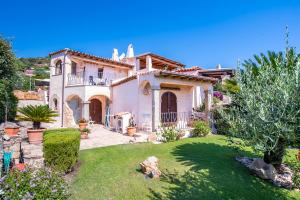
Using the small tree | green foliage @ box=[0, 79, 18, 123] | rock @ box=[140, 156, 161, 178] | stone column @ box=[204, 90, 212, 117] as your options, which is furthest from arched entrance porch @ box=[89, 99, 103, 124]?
the small tree

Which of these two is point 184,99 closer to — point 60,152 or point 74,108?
point 74,108

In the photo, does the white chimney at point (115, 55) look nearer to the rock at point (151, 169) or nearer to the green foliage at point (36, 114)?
the green foliage at point (36, 114)

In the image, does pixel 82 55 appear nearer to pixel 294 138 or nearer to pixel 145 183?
pixel 145 183

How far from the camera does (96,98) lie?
2098 cm

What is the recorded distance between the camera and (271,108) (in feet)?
21.5

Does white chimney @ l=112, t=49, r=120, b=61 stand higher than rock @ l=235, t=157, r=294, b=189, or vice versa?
white chimney @ l=112, t=49, r=120, b=61

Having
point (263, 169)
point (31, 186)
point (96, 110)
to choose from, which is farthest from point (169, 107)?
point (31, 186)

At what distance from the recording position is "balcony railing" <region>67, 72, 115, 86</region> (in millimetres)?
19344

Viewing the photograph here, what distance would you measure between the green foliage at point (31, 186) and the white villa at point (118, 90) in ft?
32.3

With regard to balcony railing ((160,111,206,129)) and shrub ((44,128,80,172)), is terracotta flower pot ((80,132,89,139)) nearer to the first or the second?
shrub ((44,128,80,172))

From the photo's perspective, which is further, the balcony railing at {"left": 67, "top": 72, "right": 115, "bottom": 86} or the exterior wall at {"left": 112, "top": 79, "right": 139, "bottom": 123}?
the balcony railing at {"left": 67, "top": 72, "right": 115, "bottom": 86}

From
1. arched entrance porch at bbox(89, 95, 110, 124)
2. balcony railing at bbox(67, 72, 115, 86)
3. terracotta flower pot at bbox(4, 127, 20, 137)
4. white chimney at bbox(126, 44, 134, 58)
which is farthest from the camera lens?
white chimney at bbox(126, 44, 134, 58)

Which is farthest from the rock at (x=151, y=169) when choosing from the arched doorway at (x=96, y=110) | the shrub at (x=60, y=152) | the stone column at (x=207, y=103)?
the arched doorway at (x=96, y=110)

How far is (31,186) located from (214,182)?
201 inches
